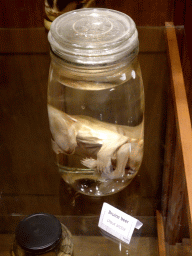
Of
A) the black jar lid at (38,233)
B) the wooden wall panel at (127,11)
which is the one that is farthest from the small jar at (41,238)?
the wooden wall panel at (127,11)

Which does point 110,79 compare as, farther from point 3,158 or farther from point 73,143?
point 3,158

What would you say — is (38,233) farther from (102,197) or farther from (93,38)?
(93,38)

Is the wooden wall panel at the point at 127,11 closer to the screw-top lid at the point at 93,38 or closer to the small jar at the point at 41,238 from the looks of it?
the screw-top lid at the point at 93,38

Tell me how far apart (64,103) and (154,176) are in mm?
171

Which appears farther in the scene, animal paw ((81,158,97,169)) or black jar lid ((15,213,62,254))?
animal paw ((81,158,97,169))

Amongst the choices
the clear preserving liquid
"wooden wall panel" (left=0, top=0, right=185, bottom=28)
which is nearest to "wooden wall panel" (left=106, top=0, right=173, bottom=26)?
"wooden wall panel" (left=0, top=0, right=185, bottom=28)

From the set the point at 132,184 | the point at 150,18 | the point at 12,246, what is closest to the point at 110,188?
the point at 132,184

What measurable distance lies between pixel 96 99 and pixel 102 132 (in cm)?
4

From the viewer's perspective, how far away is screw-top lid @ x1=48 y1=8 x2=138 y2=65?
40cm

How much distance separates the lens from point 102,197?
0.50 metres

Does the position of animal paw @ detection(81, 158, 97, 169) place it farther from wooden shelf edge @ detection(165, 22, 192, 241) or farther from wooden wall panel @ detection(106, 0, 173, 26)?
wooden wall panel @ detection(106, 0, 173, 26)

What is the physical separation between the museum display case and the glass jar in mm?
31

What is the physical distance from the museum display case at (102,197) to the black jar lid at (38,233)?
0.04 m

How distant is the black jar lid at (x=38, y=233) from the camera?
391 mm
